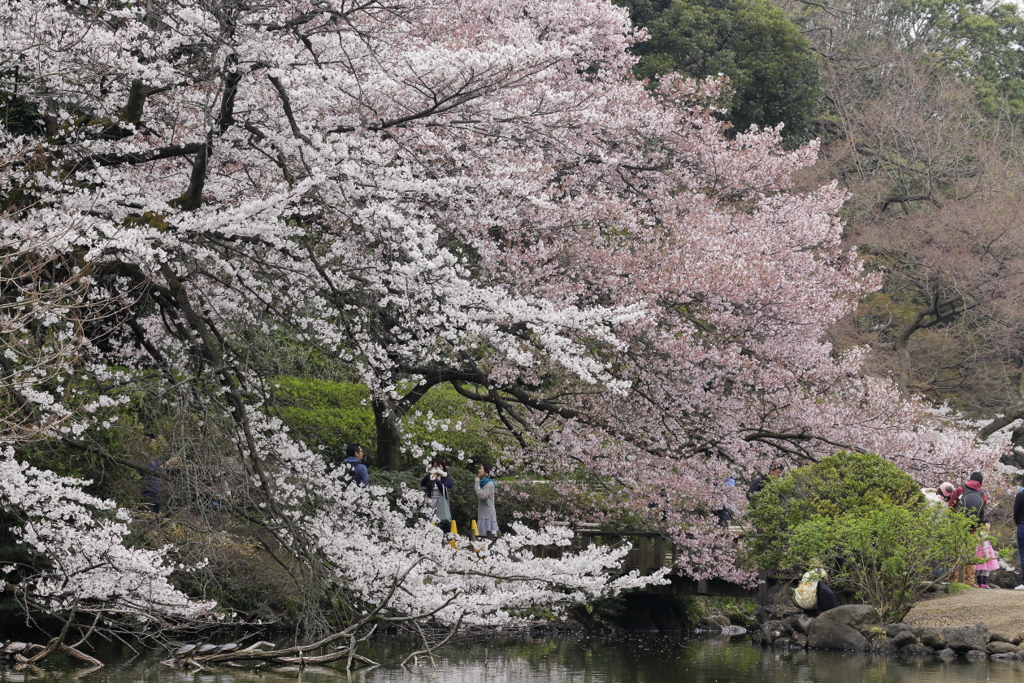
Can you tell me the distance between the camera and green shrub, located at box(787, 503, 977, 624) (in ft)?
44.1

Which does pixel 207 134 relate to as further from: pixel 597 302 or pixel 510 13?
pixel 510 13

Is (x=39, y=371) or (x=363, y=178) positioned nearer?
(x=39, y=371)

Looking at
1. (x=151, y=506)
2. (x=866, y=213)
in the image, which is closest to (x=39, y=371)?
(x=151, y=506)

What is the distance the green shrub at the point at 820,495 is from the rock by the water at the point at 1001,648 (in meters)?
2.03

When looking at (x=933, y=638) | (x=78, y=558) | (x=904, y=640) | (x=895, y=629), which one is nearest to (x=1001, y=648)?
(x=933, y=638)

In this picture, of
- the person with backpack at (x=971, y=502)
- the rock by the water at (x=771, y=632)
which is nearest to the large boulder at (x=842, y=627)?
the rock by the water at (x=771, y=632)

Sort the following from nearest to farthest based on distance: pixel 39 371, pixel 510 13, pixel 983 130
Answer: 1. pixel 39 371
2. pixel 510 13
3. pixel 983 130

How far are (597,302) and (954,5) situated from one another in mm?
28531

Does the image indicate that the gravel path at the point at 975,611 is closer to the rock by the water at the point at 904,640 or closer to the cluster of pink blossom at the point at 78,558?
the rock by the water at the point at 904,640

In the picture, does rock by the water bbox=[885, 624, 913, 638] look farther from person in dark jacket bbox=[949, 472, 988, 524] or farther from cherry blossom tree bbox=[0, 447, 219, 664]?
cherry blossom tree bbox=[0, 447, 219, 664]

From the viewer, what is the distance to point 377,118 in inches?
466

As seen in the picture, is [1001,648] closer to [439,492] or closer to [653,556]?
[653,556]

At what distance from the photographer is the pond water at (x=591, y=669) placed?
996cm

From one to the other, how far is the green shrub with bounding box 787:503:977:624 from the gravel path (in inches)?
8.9
